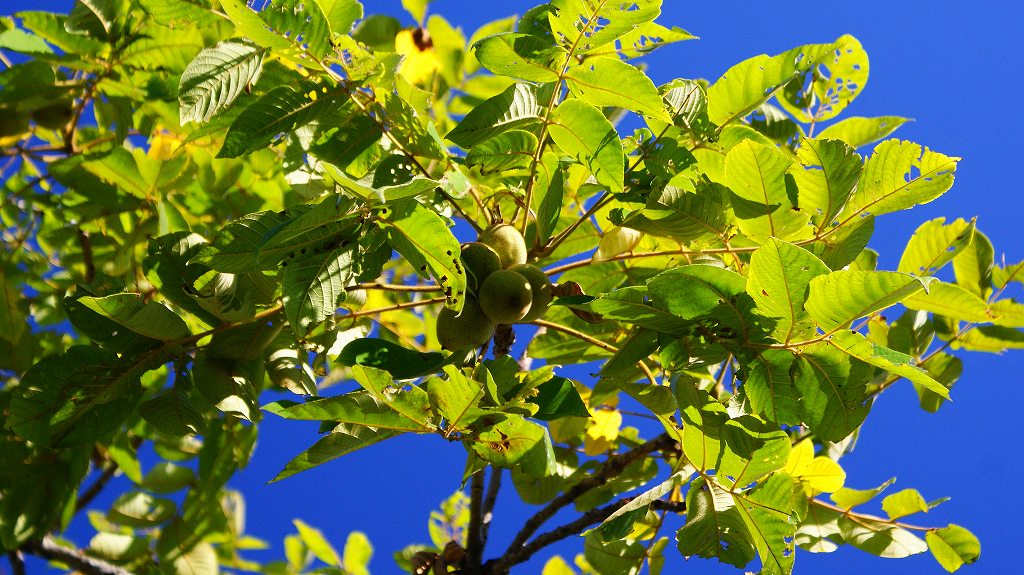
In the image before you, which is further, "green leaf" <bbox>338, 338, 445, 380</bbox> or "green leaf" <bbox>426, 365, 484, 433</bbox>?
"green leaf" <bbox>338, 338, 445, 380</bbox>

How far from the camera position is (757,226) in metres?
1.44

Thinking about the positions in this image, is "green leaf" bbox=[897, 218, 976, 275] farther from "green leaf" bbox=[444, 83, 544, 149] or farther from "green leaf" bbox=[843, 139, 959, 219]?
"green leaf" bbox=[444, 83, 544, 149]

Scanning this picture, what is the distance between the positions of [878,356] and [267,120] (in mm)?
1044

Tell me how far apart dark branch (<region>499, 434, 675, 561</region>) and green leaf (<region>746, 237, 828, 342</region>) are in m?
0.92

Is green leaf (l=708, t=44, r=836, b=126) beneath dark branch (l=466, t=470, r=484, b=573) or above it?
above

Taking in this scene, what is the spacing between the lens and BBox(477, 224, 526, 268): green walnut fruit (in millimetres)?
1595

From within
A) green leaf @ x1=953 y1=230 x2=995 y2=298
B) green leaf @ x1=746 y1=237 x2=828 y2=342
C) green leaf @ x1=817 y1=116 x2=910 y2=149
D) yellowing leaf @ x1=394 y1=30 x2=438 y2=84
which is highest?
yellowing leaf @ x1=394 y1=30 x2=438 y2=84

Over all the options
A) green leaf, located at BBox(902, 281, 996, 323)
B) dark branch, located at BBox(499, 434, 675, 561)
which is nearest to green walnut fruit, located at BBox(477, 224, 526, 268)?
dark branch, located at BBox(499, 434, 675, 561)

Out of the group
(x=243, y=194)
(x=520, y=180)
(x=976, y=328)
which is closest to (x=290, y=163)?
(x=520, y=180)

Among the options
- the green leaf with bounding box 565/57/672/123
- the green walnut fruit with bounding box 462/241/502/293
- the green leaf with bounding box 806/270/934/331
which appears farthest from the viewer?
the green walnut fruit with bounding box 462/241/502/293

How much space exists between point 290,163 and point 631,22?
860 mm

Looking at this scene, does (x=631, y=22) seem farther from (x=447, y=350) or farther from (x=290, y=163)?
(x=290, y=163)

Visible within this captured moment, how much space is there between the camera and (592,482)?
1.99 meters

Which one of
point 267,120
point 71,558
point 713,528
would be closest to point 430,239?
point 267,120
